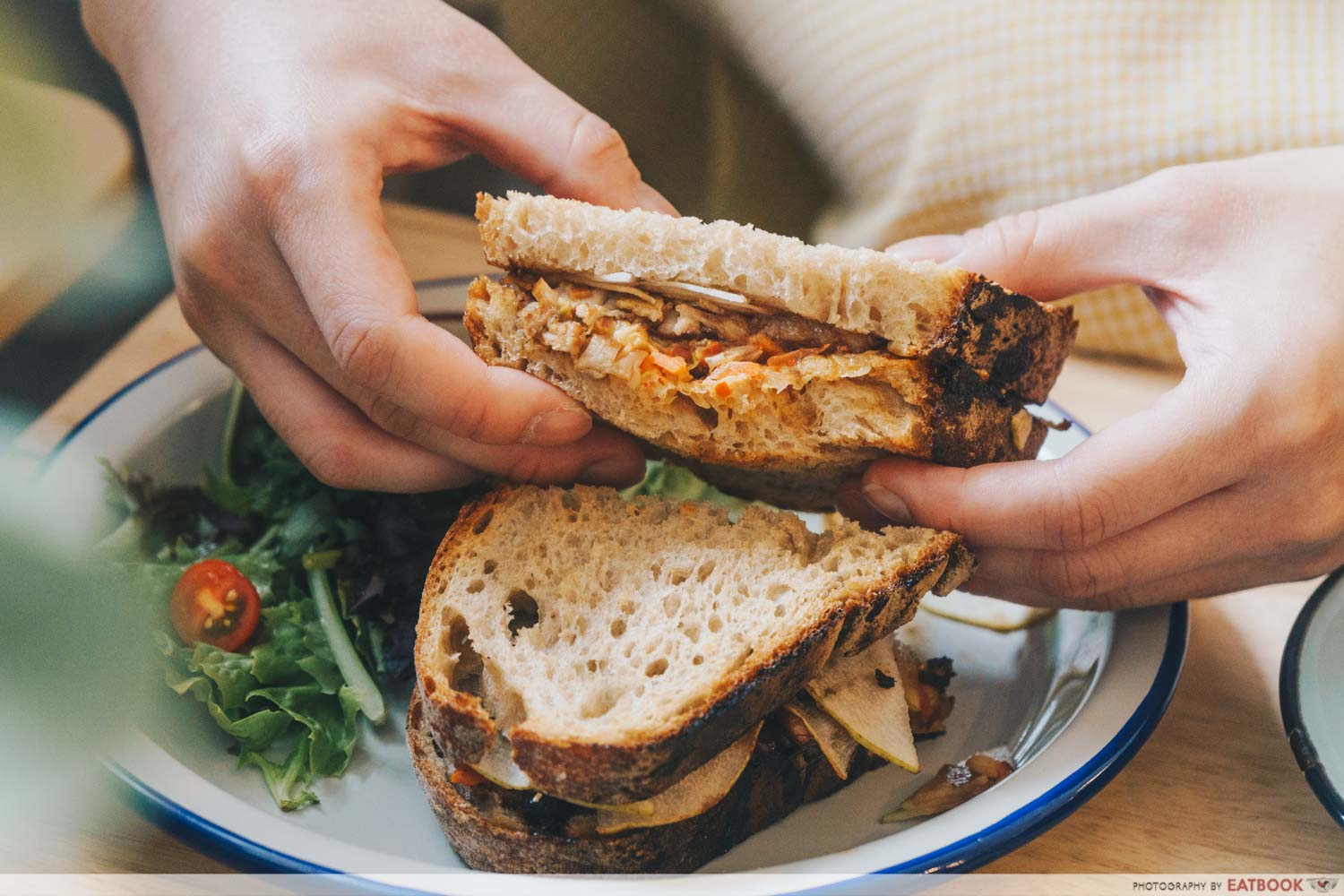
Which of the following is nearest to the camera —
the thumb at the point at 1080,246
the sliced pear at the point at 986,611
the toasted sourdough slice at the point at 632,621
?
the toasted sourdough slice at the point at 632,621

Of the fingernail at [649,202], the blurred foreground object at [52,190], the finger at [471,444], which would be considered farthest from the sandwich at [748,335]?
the blurred foreground object at [52,190]

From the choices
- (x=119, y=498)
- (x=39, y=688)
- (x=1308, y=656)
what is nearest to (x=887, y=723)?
(x=1308, y=656)

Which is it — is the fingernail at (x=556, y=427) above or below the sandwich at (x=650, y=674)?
above

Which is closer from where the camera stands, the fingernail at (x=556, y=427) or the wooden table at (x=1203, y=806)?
the wooden table at (x=1203, y=806)

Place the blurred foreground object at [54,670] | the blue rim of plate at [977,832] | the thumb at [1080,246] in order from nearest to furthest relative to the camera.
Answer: the blurred foreground object at [54,670], the blue rim of plate at [977,832], the thumb at [1080,246]

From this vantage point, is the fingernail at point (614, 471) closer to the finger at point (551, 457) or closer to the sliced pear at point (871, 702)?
the finger at point (551, 457)

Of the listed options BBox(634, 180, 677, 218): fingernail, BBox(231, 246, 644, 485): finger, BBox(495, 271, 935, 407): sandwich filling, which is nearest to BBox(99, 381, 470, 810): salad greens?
BBox(231, 246, 644, 485): finger

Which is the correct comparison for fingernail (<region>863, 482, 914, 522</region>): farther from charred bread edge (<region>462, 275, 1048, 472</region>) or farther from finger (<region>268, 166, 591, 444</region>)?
finger (<region>268, 166, 591, 444</region>)

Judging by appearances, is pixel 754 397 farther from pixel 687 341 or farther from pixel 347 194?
pixel 347 194
